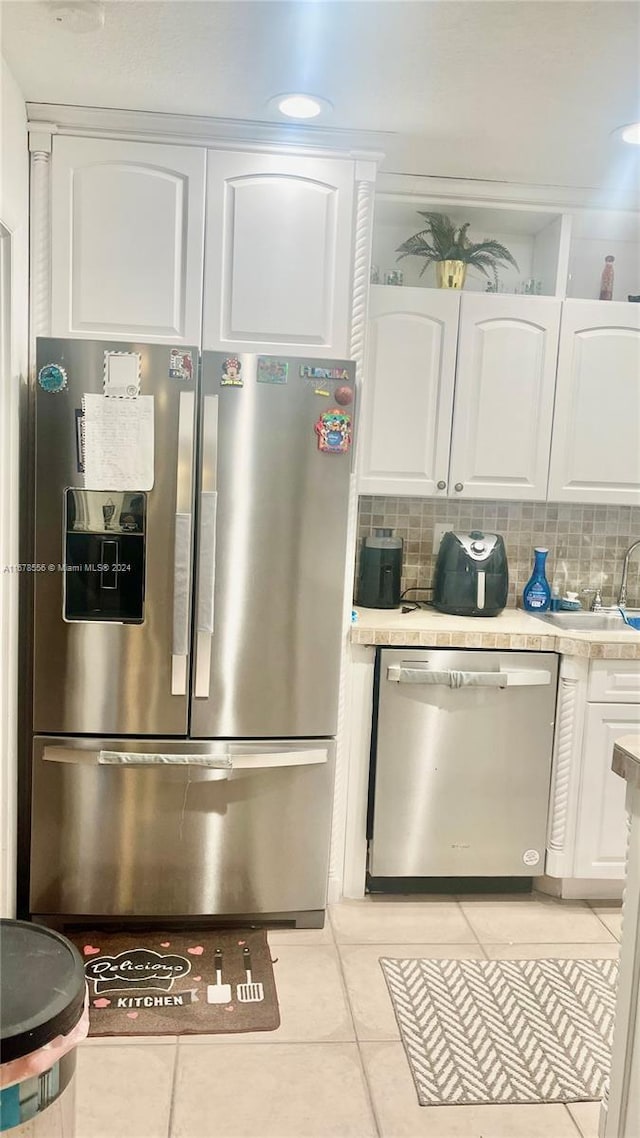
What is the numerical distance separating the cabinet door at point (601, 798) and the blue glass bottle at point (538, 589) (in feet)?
1.95

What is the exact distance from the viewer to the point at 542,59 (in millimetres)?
1998

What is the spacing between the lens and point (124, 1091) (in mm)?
1946

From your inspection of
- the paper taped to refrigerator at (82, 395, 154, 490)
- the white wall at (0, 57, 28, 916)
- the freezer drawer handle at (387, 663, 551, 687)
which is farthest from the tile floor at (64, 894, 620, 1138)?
the paper taped to refrigerator at (82, 395, 154, 490)

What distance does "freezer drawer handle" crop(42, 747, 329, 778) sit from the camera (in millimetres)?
2477

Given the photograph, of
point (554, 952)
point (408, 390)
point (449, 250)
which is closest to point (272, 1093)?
point (554, 952)

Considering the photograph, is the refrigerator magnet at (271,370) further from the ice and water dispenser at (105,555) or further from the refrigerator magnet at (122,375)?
the ice and water dispenser at (105,555)

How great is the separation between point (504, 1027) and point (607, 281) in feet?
8.61

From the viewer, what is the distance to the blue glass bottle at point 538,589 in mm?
3281

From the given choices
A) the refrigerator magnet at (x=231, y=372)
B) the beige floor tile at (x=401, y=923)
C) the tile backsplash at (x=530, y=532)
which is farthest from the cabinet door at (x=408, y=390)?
the beige floor tile at (x=401, y=923)

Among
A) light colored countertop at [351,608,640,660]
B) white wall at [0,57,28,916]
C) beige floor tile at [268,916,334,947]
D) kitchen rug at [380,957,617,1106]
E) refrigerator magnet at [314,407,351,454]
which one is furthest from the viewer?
light colored countertop at [351,608,640,660]

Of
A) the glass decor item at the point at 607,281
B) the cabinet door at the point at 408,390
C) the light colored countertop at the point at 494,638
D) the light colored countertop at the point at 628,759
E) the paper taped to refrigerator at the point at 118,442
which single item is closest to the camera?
the light colored countertop at the point at 628,759

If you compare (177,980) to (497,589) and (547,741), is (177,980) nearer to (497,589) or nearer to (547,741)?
(547,741)

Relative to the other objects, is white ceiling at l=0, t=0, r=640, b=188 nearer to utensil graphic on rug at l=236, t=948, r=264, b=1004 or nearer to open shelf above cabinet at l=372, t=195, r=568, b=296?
open shelf above cabinet at l=372, t=195, r=568, b=296

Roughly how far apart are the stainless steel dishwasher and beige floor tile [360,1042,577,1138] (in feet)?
2.80
